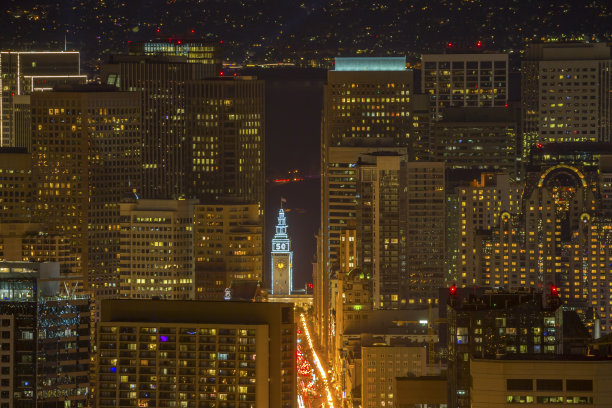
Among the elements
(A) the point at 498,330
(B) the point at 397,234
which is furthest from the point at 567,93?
(A) the point at 498,330

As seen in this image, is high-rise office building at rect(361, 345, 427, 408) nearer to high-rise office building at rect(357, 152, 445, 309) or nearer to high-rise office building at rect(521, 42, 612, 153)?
high-rise office building at rect(357, 152, 445, 309)

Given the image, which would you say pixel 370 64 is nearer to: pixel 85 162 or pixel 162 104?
pixel 162 104

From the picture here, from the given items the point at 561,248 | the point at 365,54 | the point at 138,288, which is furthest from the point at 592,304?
the point at 365,54

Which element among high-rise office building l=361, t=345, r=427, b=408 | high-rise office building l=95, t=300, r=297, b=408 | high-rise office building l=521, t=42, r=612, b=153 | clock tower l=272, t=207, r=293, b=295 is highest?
high-rise office building l=521, t=42, r=612, b=153

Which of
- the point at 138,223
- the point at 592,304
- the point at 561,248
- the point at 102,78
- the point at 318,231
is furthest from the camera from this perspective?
the point at 318,231

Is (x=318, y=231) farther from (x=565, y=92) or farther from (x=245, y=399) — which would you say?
(x=245, y=399)

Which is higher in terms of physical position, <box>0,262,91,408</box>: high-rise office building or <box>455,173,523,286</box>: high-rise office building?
<box>455,173,523,286</box>: high-rise office building

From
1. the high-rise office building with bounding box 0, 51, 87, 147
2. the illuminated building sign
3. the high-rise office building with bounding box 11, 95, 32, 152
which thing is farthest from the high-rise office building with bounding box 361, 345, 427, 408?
A: the high-rise office building with bounding box 0, 51, 87, 147
